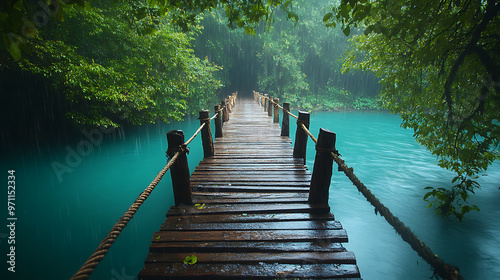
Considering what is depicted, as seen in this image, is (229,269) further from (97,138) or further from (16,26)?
(97,138)

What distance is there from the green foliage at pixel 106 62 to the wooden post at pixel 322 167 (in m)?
6.67

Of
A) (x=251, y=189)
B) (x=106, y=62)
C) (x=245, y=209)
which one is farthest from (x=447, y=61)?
(x=106, y=62)

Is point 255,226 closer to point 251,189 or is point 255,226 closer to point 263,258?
point 263,258

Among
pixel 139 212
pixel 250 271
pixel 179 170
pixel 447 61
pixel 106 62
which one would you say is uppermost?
pixel 106 62

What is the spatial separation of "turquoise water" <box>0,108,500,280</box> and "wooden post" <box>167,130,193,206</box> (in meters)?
3.40

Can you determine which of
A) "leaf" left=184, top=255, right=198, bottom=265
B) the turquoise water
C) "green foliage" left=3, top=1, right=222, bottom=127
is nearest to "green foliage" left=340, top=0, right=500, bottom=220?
the turquoise water

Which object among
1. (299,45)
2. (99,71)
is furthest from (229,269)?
(299,45)

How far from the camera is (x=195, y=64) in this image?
1323cm

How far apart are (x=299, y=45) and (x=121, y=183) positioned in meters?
29.8

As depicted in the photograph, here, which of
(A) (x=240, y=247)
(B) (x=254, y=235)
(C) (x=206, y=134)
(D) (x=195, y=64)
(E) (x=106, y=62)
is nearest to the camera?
(A) (x=240, y=247)

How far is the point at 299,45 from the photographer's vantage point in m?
31.5

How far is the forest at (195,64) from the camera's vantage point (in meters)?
3.34

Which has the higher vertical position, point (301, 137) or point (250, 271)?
point (301, 137)

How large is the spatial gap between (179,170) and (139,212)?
223 inches
